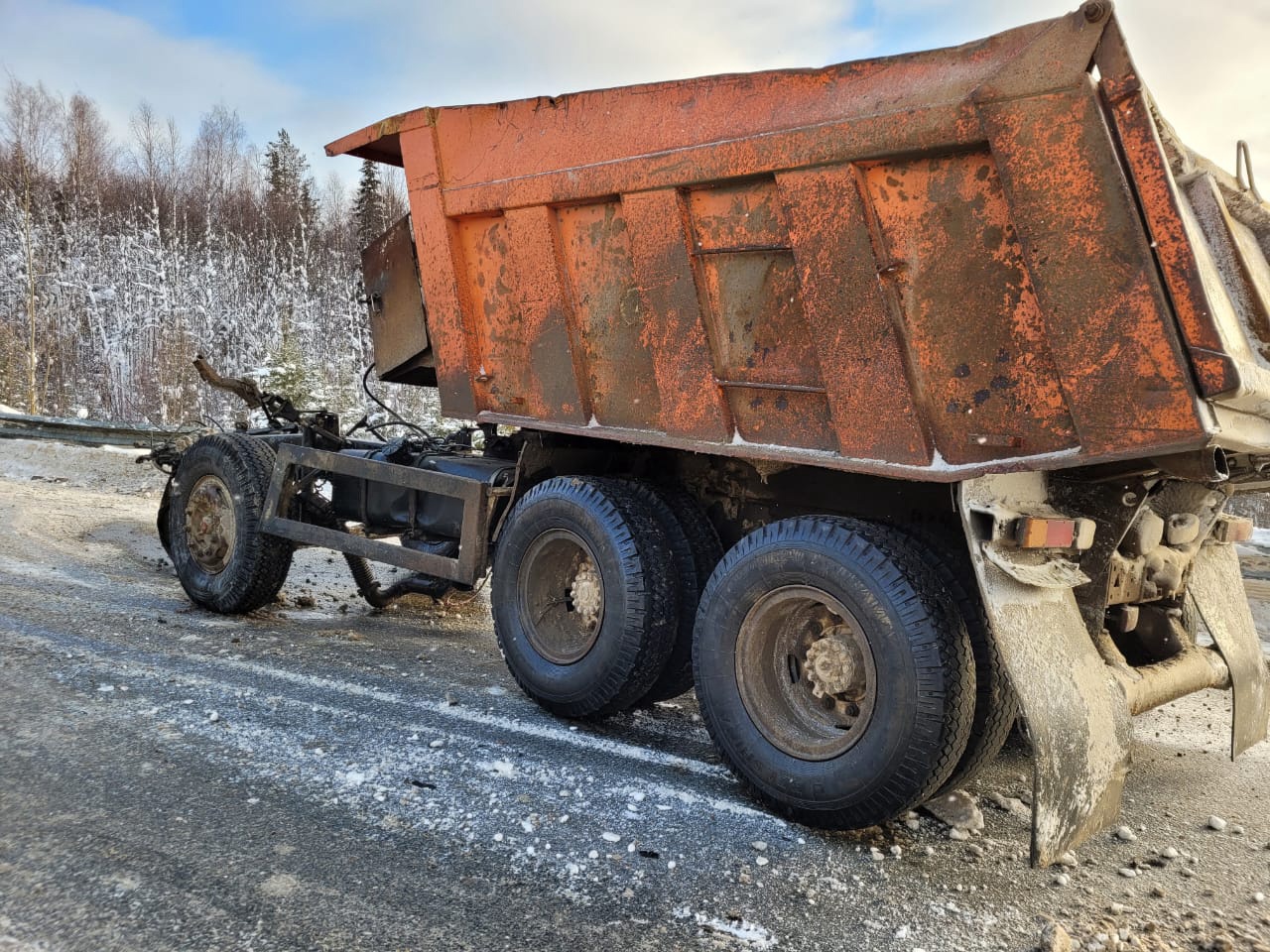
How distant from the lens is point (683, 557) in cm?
404

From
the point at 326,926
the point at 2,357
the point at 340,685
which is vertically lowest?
the point at 326,926

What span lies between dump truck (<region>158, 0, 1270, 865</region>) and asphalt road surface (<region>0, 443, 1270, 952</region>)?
24 cm

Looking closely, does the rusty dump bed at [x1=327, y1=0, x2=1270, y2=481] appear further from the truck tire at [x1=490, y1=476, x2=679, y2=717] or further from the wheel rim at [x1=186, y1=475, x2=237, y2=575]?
the wheel rim at [x1=186, y1=475, x2=237, y2=575]

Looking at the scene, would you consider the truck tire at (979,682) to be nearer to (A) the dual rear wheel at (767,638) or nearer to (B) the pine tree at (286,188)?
(A) the dual rear wheel at (767,638)

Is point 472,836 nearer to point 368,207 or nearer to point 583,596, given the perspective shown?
point 583,596

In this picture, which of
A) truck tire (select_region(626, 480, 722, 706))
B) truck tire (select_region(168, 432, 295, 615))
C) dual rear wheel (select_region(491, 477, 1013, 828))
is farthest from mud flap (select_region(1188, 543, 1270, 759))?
truck tire (select_region(168, 432, 295, 615))

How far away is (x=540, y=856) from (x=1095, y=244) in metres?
2.54

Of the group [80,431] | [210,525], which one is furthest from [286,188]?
[210,525]

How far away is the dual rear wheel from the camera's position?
294cm

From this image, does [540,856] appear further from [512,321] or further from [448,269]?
[448,269]

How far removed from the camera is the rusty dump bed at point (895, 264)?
2609 mm

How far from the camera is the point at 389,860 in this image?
2775 millimetres

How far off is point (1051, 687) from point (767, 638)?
100cm

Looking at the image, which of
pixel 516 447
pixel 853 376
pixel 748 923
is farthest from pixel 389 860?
pixel 516 447
